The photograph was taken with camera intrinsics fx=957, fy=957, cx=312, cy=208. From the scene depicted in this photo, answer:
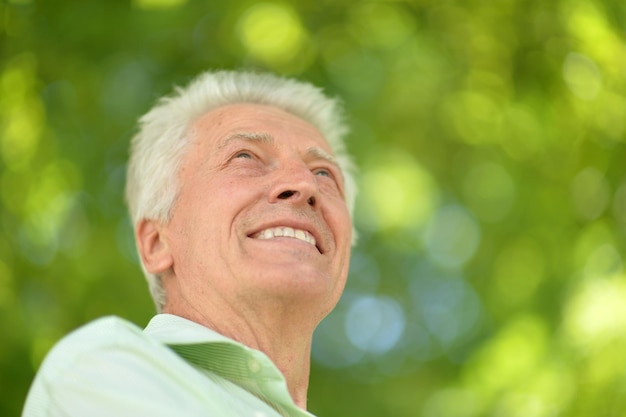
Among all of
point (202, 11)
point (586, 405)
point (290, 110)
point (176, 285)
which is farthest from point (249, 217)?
point (586, 405)

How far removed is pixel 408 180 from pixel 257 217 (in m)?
2.50

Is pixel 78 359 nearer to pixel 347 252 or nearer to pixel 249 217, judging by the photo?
pixel 249 217

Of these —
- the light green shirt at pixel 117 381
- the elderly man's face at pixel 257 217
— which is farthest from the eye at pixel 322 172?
the light green shirt at pixel 117 381

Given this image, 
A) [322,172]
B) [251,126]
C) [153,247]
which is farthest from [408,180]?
[153,247]

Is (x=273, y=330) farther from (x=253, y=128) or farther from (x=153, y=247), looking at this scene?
(x=253, y=128)

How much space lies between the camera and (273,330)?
233 cm

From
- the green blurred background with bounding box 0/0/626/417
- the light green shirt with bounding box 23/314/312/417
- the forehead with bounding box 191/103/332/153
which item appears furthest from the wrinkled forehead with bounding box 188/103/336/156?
the green blurred background with bounding box 0/0/626/417

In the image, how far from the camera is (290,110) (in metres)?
2.95

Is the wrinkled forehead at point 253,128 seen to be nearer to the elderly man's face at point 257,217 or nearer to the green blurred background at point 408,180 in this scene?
the elderly man's face at point 257,217

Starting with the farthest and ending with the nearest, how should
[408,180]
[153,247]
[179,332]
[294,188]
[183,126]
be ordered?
[408,180]
[183,126]
[153,247]
[294,188]
[179,332]

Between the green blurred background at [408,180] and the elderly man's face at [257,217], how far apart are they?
1609 mm

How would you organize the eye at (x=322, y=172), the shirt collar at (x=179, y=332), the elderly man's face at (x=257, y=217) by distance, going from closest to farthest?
the shirt collar at (x=179, y=332) → the elderly man's face at (x=257, y=217) → the eye at (x=322, y=172)

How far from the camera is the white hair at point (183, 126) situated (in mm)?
2646

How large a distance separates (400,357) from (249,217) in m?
2.66
